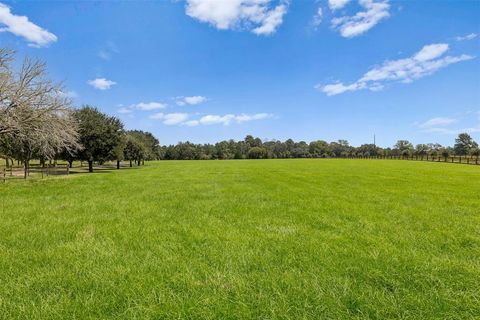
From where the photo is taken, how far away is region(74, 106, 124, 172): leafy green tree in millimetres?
37938

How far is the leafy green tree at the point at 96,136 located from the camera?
37938mm

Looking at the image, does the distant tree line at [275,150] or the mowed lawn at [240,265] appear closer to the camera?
the mowed lawn at [240,265]

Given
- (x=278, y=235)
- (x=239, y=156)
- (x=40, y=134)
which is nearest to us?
(x=278, y=235)

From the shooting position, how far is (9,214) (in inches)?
376

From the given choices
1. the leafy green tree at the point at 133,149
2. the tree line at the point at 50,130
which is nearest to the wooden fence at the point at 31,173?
the tree line at the point at 50,130

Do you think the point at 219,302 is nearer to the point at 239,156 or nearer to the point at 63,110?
the point at 63,110

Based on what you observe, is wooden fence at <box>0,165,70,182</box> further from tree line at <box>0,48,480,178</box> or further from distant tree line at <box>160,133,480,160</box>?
distant tree line at <box>160,133,480,160</box>

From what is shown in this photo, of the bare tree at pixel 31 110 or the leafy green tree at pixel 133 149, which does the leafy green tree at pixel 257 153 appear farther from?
the bare tree at pixel 31 110

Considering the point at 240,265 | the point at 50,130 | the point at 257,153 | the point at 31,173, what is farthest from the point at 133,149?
the point at 257,153

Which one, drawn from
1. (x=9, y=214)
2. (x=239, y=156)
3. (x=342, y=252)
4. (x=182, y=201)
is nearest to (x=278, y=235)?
(x=342, y=252)

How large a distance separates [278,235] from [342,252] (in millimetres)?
1568

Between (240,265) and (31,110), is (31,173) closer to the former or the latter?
(31,110)

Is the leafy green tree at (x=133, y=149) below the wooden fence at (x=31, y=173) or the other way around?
the other way around

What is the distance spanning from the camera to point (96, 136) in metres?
38.4
